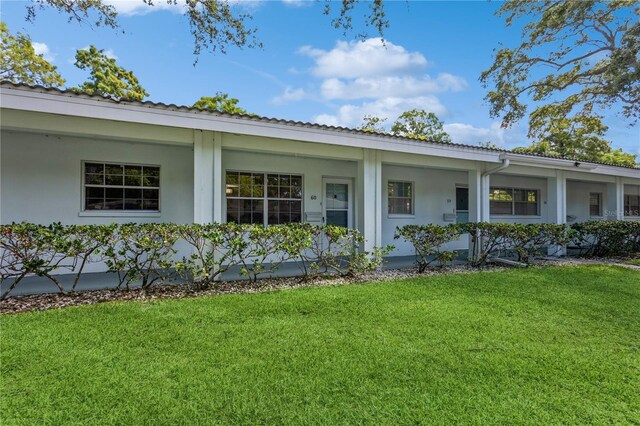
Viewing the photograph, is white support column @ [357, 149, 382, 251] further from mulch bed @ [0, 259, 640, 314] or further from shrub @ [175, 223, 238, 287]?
shrub @ [175, 223, 238, 287]

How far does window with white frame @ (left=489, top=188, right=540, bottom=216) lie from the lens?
12859 mm

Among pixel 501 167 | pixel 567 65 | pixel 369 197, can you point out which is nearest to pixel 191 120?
pixel 369 197

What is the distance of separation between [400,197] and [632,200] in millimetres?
12336

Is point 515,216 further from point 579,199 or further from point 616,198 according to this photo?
point 579,199

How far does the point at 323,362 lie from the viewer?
336cm

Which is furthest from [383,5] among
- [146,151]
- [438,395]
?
[438,395]

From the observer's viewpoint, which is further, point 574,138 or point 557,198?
point 574,138

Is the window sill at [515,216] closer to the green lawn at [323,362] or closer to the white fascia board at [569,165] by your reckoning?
the white fascia board at [569,165]

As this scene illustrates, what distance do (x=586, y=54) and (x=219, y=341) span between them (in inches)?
785

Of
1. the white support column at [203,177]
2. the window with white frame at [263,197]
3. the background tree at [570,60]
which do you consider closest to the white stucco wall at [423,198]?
the window with white frame at [263,197]

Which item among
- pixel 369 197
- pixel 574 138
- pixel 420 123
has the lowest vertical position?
pixel 369 197

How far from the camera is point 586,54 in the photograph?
629 inches

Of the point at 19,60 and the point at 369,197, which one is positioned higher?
the point at 19,60

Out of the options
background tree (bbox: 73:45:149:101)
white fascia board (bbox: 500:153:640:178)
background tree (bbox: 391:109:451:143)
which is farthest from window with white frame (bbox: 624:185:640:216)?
background tree (bbox: 73:45:149:101)
